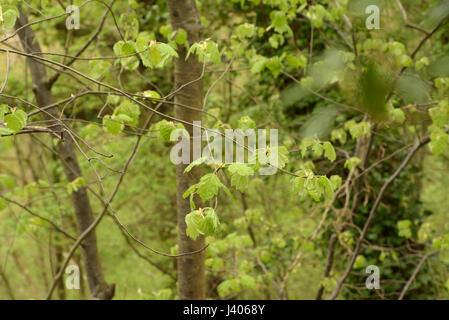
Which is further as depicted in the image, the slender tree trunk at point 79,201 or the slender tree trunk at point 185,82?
the slender tree trunk at point 79,201

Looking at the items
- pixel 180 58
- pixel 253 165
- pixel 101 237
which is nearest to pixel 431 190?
pixel 101 237

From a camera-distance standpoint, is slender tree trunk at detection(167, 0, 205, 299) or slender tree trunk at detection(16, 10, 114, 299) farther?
slender tree trunk at detection(16, 10, 114, 299)

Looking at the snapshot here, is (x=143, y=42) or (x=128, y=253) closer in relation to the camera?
(x=143, y=42)

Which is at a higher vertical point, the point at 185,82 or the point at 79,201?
the point at 185,82

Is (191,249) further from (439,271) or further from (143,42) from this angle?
(439,271)

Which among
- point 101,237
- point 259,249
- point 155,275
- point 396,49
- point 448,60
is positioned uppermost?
point 396,49

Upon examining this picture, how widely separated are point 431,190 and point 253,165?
7556 millimetres

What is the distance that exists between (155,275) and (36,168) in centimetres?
378

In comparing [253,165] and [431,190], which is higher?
[253,165]

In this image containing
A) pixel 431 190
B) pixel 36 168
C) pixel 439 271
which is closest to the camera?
pixel 439 271

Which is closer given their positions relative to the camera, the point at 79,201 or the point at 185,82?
the point at 185,82

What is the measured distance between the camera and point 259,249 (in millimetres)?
4566
